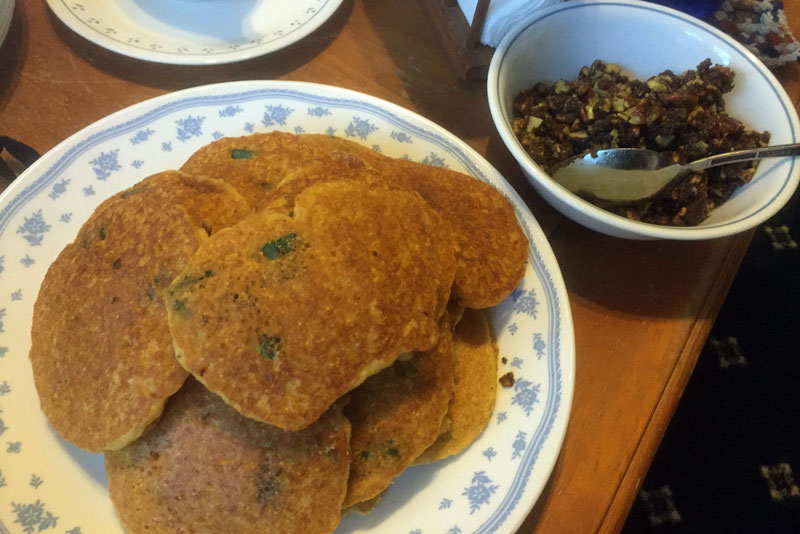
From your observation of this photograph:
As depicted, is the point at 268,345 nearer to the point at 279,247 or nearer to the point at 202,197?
the point at 279,247

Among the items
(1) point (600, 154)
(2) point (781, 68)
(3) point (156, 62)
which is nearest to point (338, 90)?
(3) point (156, 62)

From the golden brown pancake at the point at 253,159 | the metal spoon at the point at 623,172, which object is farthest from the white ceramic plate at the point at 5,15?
the metal spoon at the point at 623,172

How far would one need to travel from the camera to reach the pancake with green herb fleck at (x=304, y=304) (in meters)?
0.81

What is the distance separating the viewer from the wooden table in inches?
42.3

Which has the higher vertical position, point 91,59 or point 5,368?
point 91,59

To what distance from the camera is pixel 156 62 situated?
4.66 feet

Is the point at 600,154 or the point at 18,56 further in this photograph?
the point at 18,56

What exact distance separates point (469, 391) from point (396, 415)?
0.17m

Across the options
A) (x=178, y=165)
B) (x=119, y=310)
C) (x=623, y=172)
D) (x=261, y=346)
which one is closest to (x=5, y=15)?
(x=178, y=165)

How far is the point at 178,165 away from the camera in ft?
4.11

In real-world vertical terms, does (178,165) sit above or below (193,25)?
below

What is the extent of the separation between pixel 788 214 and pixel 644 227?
1.73 metres

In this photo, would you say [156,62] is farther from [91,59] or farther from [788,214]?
[788,214]

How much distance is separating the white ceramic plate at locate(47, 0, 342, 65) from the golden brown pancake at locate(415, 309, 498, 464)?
0.91 metres
